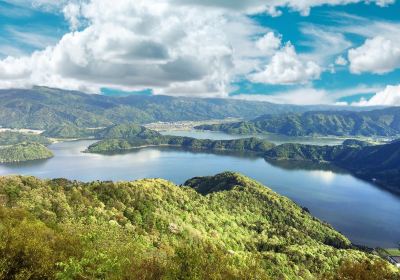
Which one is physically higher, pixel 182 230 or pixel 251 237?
pixel 182 230

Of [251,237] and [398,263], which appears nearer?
[251,237]

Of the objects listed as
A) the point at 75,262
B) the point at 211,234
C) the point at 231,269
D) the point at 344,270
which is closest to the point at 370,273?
the point at 344,270

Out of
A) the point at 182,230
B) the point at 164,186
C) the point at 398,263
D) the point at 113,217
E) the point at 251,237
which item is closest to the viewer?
the point at 113,217

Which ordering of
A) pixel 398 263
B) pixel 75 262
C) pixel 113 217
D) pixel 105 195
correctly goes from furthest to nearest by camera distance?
pixel 398 263, pixel 105 195, pixel 113 217, pixel 75 262

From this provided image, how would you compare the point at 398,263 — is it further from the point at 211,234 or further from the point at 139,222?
the point at 139,222

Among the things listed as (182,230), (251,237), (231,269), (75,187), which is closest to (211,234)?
(182,230)

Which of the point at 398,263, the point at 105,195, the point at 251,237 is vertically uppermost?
the point at 105,195

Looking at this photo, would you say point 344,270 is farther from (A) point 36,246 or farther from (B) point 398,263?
(B) point 398,263
